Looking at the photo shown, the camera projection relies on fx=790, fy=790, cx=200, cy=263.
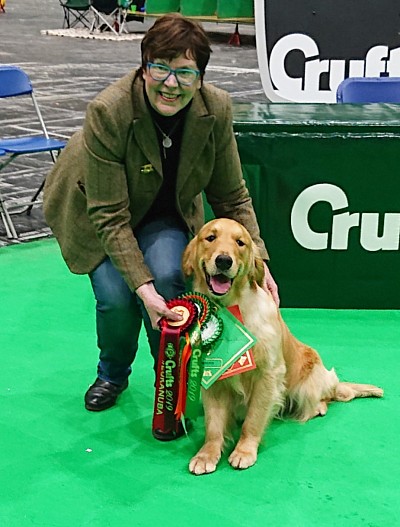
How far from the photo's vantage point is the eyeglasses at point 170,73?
2512mm

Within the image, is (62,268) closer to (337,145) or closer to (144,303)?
(337,145)

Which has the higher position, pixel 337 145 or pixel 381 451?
pixel 337 145

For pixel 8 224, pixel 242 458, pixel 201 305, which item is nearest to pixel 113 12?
pixel 8 224

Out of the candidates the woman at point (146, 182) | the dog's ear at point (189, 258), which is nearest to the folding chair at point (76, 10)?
the woman at point (146, 182)

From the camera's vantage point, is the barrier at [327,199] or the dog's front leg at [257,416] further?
the barrier at [327,199]

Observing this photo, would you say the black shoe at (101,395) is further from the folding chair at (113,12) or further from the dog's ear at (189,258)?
the folding chair at (113,12)

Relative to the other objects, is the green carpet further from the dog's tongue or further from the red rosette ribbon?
the dog's tongue

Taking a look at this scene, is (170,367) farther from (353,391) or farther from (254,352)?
(353,391)

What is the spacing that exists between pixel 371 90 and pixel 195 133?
2.85 meters

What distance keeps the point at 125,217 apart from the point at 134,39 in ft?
56.4

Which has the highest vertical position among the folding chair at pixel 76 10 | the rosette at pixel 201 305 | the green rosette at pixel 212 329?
the rosette at pixel 201 305

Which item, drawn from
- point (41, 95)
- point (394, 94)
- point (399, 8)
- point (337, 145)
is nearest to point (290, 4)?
point (399, 8)

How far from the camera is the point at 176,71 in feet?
8.24

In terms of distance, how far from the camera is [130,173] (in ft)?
9.09
